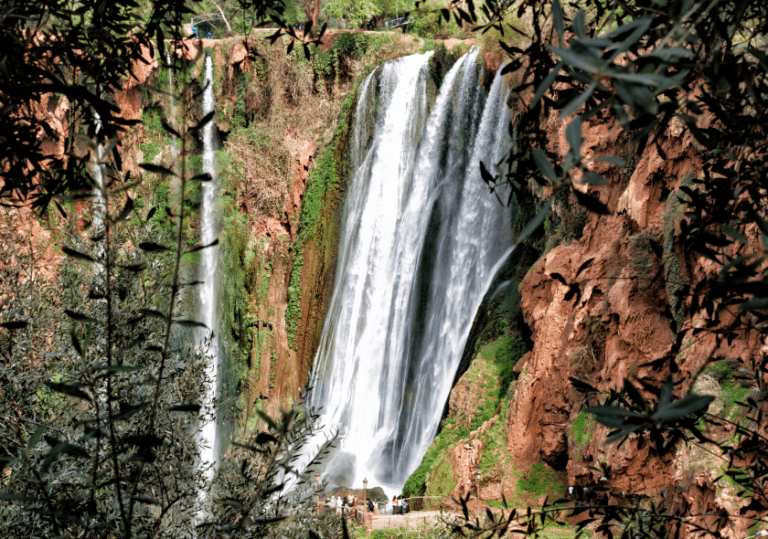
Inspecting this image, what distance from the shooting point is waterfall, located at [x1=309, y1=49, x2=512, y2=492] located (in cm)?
1501

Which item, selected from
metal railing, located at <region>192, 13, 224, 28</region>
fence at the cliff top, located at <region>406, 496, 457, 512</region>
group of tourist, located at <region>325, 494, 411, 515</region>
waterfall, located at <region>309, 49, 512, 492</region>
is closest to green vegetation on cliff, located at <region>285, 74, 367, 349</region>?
waterfall, located at <region>309, 49, 512, 492</region>

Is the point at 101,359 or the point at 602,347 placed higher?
the point at 101,359

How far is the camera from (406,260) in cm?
1673

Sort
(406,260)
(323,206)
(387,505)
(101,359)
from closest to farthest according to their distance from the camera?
(101,359) → (387,505) → (406,260) → (323,206)

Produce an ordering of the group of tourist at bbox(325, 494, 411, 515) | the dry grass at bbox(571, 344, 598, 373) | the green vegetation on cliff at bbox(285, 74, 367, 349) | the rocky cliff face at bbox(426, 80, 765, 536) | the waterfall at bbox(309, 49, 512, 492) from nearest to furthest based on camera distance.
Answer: the rocky cliff face at bbox(426, 80, 765, 536)
the dry grass at bbox(571, 344, 598, 373)
the group of tourist at bbox(325, 494, 411, 515)
the waterfall at bbox(309, 49, 512, 492)
the green vegetation on cliff at bbox(285, 74, 367, 349)

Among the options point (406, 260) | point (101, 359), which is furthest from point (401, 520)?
point (101, 359)

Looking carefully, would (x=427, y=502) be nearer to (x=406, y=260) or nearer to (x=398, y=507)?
(x=398, y=507)

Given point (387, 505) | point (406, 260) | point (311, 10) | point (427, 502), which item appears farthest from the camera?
point (311, 10)

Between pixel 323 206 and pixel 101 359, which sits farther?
pixel 323 206

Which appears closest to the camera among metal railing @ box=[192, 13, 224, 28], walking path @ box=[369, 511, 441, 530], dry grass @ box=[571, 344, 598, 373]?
dry grass @ box=[571, 344, 598, 373]

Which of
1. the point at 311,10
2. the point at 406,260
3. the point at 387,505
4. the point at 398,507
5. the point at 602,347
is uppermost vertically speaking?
the point at 311,10

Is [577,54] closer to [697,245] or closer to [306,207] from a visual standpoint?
[697,245]

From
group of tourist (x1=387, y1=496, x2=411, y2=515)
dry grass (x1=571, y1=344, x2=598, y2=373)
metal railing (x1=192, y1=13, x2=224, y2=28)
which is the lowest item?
group of tourist (x1=387, y1=496, x2=411, y2=515)

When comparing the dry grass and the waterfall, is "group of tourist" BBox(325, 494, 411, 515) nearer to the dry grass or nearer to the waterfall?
the waterfall
